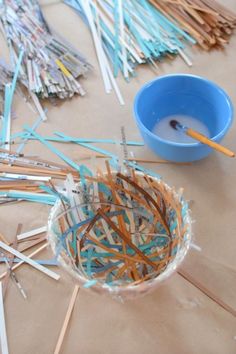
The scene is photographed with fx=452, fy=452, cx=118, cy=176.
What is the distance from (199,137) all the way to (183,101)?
9.1 inches

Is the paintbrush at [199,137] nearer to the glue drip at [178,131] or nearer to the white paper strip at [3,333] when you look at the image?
the glue drip at [178,131]

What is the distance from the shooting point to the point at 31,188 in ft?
3.97

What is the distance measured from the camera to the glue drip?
1.26 meters

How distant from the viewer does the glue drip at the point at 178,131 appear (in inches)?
49.6

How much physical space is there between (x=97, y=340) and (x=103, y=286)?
21cm

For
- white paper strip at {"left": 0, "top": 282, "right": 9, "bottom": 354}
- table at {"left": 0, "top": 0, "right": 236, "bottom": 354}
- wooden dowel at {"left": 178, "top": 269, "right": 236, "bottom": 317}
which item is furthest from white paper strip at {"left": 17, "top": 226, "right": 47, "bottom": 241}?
wooden dowel at {"left": 178, "top": 269, "right": 236, "bottom": 317}

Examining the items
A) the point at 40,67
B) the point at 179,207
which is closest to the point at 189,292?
the point at 179,207

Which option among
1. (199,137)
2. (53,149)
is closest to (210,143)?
(199,137)

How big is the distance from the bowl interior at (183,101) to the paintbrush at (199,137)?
58mm

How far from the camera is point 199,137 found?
1.13 metres

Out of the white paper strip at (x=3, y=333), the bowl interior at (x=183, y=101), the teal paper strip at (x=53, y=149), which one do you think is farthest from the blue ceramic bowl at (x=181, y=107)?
the white paper strip at (x=3, y=333)

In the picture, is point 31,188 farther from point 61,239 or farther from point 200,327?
point 200,327

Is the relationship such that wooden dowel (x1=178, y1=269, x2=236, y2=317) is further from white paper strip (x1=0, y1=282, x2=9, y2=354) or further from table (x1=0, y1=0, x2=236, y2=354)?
white paper strip (x1=0, y1=282, x2=9, y2=354)

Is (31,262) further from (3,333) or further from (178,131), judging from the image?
(178,131)
